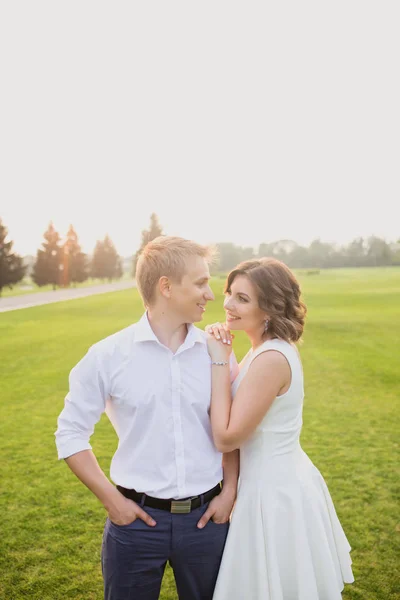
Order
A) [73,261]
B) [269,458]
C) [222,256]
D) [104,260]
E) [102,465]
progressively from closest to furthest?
1. [269,458]
2. [102,465]
3. [73,261]
4. [222,256]
5. [104,260]

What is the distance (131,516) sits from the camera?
2.63 metres

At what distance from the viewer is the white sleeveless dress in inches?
111

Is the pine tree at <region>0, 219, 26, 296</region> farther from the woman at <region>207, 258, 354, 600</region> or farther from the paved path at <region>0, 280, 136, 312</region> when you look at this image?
the woman at <region>207, 258, 354, 600</region>

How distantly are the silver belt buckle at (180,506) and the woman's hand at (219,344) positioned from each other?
738mm

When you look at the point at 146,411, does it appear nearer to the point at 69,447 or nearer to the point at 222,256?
the point at 69,447

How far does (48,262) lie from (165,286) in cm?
7363

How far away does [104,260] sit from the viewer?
4092 inches

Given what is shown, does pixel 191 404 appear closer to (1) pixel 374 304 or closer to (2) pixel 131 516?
(2) pixel 131 516

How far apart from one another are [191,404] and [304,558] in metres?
1.05

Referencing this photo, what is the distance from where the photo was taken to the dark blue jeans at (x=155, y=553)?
267 cm

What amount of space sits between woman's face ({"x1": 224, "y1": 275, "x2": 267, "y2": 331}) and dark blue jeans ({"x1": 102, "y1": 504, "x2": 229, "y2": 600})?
1.03 m

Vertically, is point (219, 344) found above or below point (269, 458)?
above

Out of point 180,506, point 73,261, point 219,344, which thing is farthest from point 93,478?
point 73,261

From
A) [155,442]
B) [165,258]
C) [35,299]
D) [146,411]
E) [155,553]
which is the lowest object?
[35,299]
